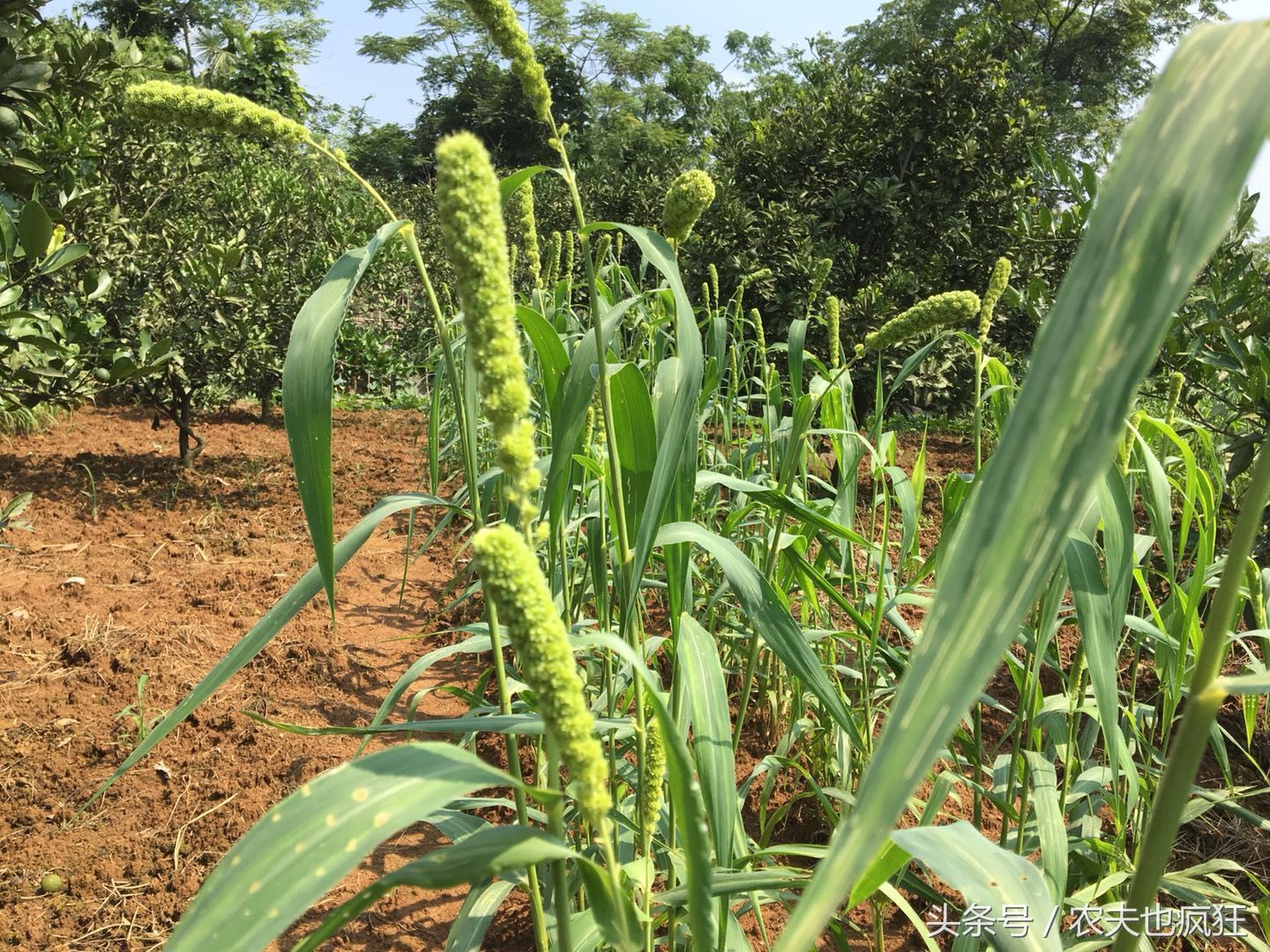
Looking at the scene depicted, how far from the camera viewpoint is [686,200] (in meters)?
1.01

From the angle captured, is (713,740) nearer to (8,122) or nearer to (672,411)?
(672,411)

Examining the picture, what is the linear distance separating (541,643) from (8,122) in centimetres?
225

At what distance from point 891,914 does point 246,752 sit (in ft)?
5.29

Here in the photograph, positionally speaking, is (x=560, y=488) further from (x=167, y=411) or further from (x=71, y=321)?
(x=167, y=411)

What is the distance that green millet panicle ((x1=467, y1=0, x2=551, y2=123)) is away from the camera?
2.96ft

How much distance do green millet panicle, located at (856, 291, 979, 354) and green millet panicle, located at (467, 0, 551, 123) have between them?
21.6 inches

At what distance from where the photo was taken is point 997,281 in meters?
1.53

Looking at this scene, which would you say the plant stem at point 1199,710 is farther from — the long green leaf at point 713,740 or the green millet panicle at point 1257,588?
the green millet panicle at point 1257,588

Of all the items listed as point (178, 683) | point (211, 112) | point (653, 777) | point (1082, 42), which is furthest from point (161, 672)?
point (1082, 42)

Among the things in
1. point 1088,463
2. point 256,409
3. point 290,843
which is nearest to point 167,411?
point 256,409

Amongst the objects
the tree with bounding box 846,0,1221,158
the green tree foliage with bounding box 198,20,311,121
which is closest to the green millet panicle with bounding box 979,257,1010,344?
the green tree foliage with bounding box 198,20,311,121

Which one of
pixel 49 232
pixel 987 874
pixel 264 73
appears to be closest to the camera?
pixel 987 874

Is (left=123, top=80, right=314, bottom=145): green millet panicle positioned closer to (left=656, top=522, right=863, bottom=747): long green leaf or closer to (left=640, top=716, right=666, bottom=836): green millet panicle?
(left=656, top=522, right=863, bottom=747): long green leaf

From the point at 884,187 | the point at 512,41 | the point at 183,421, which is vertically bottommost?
the point at 183,421
